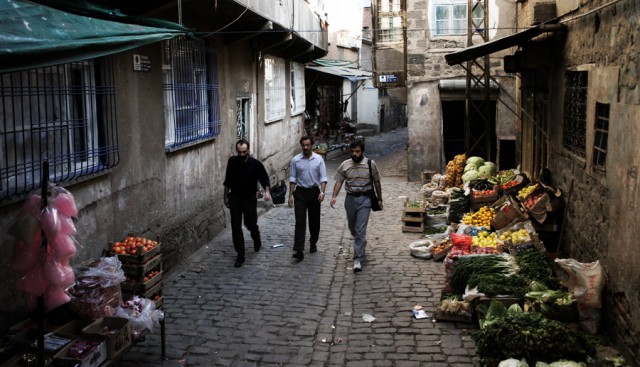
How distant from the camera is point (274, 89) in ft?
59.2

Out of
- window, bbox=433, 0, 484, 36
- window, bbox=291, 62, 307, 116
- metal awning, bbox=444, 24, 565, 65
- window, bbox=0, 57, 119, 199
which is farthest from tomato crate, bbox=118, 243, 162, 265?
window, bbox=291, 62, 307, 116

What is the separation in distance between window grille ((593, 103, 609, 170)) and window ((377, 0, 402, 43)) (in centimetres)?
1370

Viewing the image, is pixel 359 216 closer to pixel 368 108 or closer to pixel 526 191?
pixel 526 191

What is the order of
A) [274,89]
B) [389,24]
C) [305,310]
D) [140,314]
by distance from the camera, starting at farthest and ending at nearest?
[389,24]
[274,89]
[305,310]
[140,314]

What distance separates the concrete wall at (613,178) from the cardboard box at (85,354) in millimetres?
4516

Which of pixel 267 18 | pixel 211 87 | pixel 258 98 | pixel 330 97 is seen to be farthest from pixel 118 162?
pixel 330 97

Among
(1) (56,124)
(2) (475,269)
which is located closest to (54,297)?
(1) (56,124)

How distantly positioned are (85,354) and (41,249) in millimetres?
897

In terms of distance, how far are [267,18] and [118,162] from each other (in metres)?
5.55

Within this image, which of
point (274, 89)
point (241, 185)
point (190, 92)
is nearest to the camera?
point (241, 185)

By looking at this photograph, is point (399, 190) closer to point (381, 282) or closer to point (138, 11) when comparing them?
point (381, 282)

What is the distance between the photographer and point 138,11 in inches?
329

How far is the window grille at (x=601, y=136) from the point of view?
7.11 meters

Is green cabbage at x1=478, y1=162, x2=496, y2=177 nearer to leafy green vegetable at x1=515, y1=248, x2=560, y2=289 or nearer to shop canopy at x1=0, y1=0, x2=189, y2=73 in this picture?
leafy green vegetable at x1=515, y1=248, x2=560, y2=289
